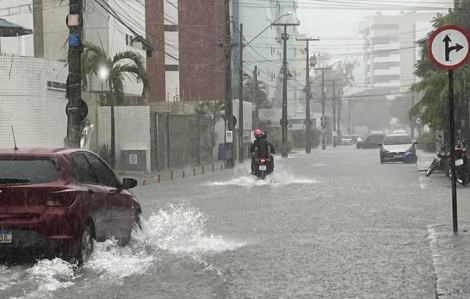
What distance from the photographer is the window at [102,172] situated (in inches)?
431

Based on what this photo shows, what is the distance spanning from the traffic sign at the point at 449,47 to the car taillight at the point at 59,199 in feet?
18.3

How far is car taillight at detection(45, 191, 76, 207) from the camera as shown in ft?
30.7

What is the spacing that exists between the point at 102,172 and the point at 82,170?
913 mm

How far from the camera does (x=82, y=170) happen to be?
33.9 ft

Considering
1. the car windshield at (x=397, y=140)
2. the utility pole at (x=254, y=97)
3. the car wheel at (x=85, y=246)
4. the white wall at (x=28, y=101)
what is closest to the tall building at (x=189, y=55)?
the utility pole at (x=254, y=97)

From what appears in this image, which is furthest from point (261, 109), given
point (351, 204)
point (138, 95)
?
point (351, 204)

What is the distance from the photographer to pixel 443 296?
7.77 m

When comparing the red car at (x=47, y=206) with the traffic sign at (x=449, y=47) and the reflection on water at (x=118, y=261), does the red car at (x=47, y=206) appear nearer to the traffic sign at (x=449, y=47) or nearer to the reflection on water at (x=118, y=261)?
the reflection on water at (x=118, y=261)

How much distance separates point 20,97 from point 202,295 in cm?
2218

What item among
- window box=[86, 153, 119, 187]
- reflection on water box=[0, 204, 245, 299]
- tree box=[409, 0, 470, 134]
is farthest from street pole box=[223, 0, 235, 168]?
window box=[86, 153, 119, 187]

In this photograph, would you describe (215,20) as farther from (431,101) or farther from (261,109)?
(431,101)

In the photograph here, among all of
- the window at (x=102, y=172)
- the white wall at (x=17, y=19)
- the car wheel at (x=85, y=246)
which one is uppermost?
the white wall at (x=17, y=19)

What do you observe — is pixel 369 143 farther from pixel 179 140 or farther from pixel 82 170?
pixel 82 170

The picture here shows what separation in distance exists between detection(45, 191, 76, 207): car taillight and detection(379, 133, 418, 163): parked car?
37016mm
